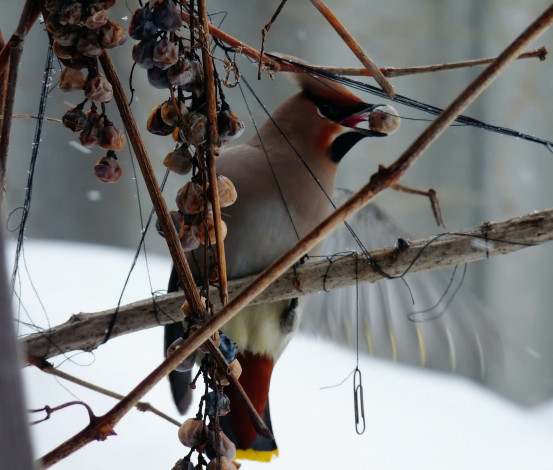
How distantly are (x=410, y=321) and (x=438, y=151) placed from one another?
130cm

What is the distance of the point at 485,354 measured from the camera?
3.05 feet

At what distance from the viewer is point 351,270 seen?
1.91 ft

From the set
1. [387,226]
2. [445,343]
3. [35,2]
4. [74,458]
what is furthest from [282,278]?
[74,458]

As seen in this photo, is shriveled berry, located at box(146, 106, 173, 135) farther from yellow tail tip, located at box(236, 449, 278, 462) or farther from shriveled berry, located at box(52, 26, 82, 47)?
yellow tail tip, located at box(236, 449, 278, 462)

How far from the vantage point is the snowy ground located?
1.46 metres

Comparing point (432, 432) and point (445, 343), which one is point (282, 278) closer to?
point (445, 343)

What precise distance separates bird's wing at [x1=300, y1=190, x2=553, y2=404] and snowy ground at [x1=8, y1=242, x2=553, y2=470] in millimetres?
434

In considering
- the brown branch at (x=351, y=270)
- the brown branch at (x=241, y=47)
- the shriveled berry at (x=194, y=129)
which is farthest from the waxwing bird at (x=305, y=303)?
the shriveled berry at (x=194, y=129)

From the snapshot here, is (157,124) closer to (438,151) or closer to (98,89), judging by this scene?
(98,89)

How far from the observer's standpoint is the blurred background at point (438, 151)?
1.85 meters

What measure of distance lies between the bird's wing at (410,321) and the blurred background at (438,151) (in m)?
0.75

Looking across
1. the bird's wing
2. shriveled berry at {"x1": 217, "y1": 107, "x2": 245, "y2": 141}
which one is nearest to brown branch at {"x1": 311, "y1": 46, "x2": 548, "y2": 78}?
shriveled berry at {"x1": 217, "y1": 107, "x2": 245, "y2": 141}

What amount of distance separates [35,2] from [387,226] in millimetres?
807

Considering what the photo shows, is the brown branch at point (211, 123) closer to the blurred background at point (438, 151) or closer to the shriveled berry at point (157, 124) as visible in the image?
the shriveled berry at point (157, 124)
